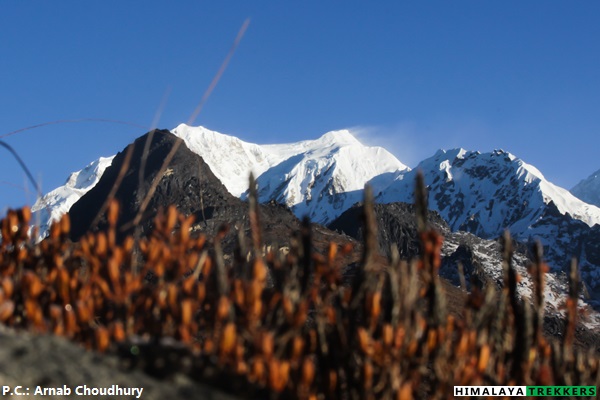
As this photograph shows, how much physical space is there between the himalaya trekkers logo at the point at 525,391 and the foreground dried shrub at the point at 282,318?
7 cm

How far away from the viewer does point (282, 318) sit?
406cm

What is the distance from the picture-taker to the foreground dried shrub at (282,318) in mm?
3705

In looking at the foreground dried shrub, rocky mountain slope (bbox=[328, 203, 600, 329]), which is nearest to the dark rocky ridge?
rocky mountain slope (bbox=[328, 203, 600, 329])

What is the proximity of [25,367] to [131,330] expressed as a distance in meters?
0.72

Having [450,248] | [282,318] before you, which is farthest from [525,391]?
[450,248]

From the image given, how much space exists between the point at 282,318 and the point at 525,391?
1408 millimetres

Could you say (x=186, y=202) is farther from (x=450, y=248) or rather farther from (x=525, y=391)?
(x=525, y=391)

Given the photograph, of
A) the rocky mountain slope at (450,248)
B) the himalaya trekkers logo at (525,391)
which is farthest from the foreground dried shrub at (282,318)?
the rocky mountain slope at (450,248)

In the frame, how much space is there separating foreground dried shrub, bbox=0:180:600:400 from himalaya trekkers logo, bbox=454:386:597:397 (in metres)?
0.07

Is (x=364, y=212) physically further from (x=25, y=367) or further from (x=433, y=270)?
(x=25, y=367)

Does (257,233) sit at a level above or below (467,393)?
above

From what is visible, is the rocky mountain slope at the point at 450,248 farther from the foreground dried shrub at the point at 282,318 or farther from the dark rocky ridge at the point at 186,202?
the foreground dried shrub at the point at 282,318

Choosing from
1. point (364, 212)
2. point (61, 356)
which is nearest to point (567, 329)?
point (364, 212)

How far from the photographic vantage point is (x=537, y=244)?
4273mm
